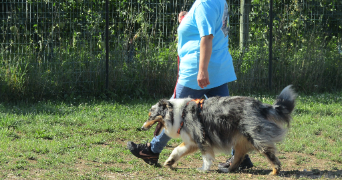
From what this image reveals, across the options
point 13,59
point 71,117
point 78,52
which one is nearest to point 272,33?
point 78,52

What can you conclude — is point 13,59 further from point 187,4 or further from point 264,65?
point 264,65

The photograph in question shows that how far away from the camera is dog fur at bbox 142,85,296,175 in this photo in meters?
3.95

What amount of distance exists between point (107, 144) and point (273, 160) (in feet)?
7.67

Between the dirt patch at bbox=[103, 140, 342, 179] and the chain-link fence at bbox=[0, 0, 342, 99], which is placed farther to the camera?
the chain-link fence at bbox=[0, 0, 342, 99]

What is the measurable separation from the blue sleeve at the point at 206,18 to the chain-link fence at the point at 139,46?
437cm

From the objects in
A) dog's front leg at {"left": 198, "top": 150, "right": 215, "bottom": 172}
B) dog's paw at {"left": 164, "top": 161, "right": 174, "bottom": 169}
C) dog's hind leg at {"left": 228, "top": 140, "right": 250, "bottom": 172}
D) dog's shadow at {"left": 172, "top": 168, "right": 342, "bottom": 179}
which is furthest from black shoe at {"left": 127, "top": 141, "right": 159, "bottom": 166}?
dog's hind leg at {"left": 228, "top": 140, "right": 250, "bottom": 172}

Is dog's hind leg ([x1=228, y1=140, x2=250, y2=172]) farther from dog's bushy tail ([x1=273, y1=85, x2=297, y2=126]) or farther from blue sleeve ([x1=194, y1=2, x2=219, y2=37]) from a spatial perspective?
blue sleeve ([x1=194, y1=2, x2=219, y2=37])

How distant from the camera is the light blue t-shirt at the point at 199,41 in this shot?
3.93 meters

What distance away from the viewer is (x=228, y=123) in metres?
4.01

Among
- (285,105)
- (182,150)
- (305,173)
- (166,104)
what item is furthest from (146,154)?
(305,173)

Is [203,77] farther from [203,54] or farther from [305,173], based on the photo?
[305,173]

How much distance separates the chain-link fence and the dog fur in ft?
13.2

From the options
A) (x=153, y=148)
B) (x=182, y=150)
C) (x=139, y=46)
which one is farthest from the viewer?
(x=139, y=46)

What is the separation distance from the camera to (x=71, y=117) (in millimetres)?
6535
